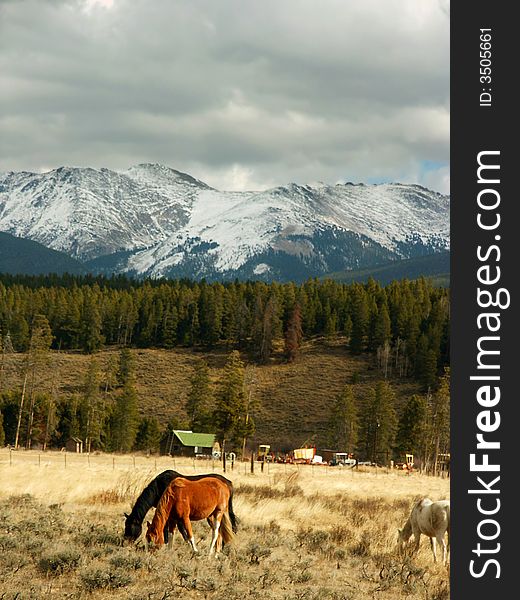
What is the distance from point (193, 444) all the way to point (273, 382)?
132 ft

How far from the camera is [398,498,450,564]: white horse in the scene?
17031 millimetres

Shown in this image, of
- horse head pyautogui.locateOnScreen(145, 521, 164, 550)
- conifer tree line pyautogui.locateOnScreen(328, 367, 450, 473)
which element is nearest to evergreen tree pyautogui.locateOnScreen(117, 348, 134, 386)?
conifer tree line pyautogui.locateOnScreen(328, 367, 450, 473)

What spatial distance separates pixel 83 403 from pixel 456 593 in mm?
76451

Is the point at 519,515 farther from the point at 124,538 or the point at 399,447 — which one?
the point at 399,447

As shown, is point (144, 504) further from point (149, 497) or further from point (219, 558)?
point (219, 558)

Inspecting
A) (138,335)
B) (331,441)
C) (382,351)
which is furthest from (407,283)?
(331,441)

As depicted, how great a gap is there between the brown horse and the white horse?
14.3ft

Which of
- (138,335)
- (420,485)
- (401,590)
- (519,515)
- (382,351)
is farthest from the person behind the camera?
(138,335)

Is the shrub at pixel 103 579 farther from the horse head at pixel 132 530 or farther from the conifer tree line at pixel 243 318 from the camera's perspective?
the conifer tree line at pixel 243 318

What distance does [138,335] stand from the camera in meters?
144

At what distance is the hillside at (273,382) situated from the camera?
101 meters

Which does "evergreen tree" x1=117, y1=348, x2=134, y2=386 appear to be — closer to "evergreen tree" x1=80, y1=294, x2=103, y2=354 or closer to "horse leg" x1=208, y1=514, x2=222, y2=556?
"evergreen tree" x1=80, y1=294, x2=103, y2=354

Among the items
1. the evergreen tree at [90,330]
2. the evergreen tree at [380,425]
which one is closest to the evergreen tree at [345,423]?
the evergreen tree at [380,425]

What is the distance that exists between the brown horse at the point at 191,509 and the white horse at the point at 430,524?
14.3ft
